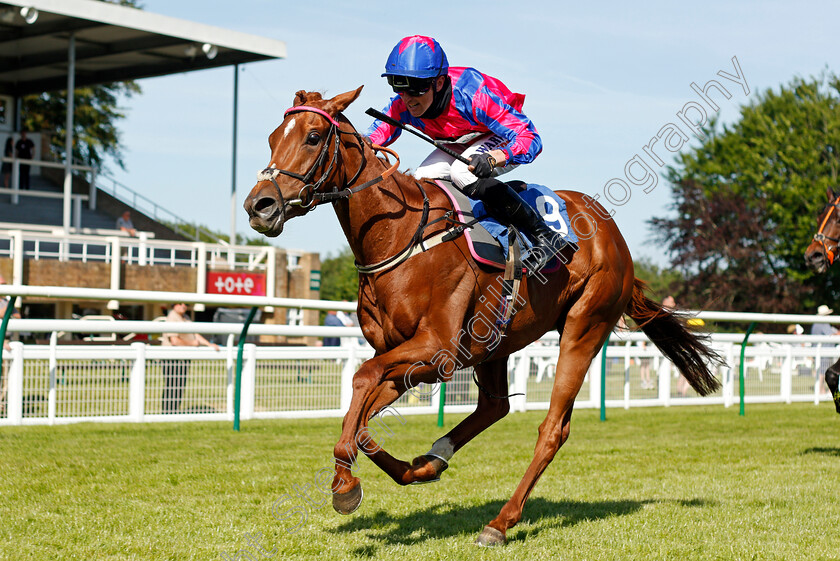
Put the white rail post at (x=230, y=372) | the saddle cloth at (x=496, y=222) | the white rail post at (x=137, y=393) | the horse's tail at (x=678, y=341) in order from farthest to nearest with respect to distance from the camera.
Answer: the white rail post at (x=230, y=372)
the white rail post at (x=137, y=393)
the horse's tail at (x=678, y=341)
the saddle cloth at (x=496, y=222)

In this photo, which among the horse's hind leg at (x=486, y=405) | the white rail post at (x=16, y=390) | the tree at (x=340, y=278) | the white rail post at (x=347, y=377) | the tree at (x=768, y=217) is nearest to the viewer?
the horse's hind leg at (x=486, y=405)

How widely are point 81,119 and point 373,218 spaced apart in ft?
100

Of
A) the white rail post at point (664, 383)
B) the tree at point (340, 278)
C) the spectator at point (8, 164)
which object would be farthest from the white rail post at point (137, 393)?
the tree at point (340, 278)

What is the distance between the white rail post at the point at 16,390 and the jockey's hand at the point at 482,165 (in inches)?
198

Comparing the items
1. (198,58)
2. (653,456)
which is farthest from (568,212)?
(198,58)

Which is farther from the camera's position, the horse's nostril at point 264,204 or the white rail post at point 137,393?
the white rail post at point 137,393

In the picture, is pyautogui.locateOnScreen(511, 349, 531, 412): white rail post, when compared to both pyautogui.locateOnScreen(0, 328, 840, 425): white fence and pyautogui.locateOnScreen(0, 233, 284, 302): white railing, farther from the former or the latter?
pyautogui.locateOnScreen(0, 233, 284, 302): white railing

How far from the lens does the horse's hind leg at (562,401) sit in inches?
172

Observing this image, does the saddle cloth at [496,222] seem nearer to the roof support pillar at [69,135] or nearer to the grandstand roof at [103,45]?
the roof support pillar at [69,135]

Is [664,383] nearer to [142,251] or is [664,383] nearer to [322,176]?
[322,176]

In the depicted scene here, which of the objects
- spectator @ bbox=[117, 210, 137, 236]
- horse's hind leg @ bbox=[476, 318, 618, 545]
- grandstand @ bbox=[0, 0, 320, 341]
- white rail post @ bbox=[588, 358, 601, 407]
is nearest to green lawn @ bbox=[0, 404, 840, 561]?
horse's hind leg @ bbox=[476, 318, 618, 545]

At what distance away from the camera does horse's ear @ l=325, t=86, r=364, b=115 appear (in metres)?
3.89

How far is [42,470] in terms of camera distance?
5.59 meters

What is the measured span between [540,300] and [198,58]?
73.8ft
